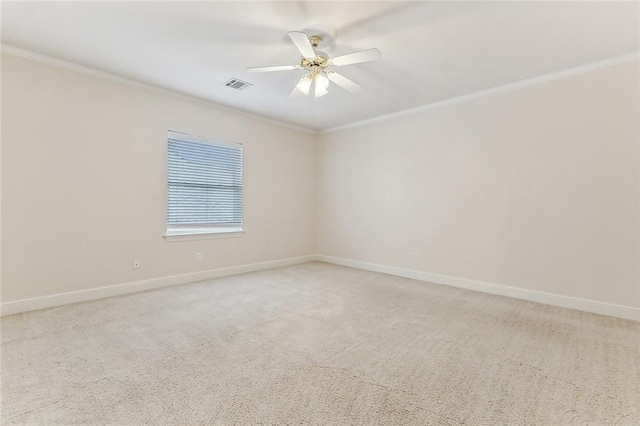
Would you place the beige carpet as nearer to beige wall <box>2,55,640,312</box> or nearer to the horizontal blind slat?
beige wall <box>2,55,640,312</box>

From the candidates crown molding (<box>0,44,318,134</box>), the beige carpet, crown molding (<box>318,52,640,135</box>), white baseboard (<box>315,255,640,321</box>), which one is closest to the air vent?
crown molding (<box>0,44,318,134</box>)

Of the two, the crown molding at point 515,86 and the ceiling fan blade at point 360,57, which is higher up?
the crown molding at point 515,86

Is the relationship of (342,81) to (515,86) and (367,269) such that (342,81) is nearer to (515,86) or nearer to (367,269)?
(515,86)

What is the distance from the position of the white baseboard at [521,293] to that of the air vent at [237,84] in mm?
3323

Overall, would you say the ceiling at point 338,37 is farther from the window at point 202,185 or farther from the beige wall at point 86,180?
the window at point 202,185

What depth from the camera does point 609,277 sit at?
3.00 meters

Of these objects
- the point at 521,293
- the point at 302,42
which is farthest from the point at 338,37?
the point at 521,293

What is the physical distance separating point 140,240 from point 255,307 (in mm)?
1772

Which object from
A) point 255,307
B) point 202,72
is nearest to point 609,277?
point 255,307

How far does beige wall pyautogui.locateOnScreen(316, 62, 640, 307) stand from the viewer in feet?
9.73

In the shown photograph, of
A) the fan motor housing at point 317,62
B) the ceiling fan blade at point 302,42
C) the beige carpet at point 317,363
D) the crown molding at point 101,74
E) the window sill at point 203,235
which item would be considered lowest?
the beige carpet at point 317,363

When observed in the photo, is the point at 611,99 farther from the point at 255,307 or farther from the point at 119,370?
the point at 119,370

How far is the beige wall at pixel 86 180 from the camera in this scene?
114 inches

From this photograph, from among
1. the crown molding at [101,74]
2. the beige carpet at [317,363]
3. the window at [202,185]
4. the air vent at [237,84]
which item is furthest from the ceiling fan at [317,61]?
the beige carpet at [317,363]
